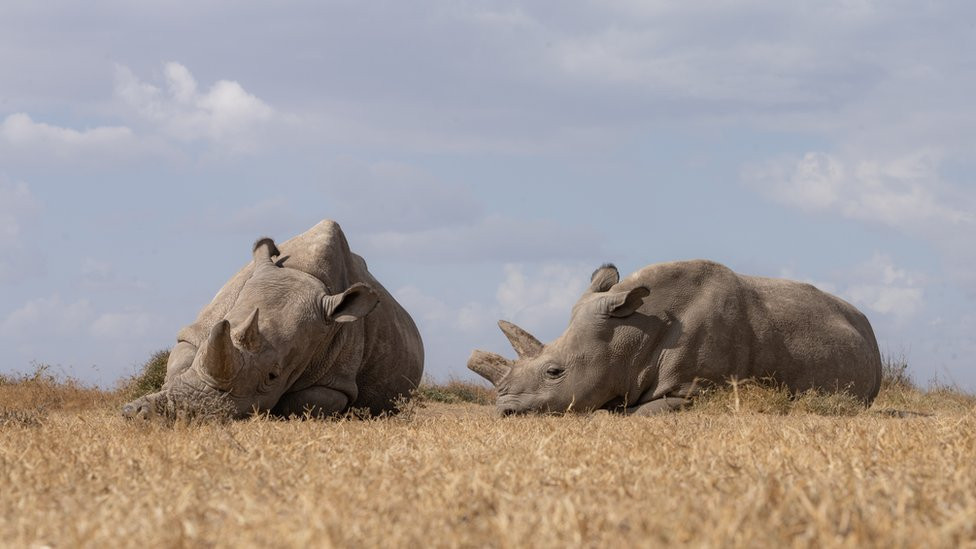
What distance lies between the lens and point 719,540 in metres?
2.63

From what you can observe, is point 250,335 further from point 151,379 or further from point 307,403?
point 151,379

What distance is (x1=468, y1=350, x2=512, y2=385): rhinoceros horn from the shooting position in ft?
36.0

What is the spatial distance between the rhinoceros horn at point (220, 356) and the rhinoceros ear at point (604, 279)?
15.0 feet

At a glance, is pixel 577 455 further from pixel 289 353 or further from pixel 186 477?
pixel 289 353

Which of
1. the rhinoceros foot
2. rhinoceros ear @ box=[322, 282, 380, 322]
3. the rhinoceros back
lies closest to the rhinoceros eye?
the rhinoceros back

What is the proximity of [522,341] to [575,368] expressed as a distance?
2.57 ft

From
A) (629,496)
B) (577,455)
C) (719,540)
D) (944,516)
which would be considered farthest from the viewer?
(577,455)

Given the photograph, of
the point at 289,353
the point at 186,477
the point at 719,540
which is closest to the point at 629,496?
the point at 719,540

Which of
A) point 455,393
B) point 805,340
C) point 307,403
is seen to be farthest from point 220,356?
point 455,393

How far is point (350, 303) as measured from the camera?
29.4ft

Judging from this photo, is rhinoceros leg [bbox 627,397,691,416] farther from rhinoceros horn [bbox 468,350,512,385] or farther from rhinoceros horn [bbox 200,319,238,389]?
rhinoceros horn [bbox 200,319,238,389]

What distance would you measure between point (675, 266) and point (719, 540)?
8617 millimetres

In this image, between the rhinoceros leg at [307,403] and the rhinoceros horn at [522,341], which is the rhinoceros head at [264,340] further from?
the rhinoceros horn at [522,341]

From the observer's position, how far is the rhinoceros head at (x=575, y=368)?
34.4 feet
